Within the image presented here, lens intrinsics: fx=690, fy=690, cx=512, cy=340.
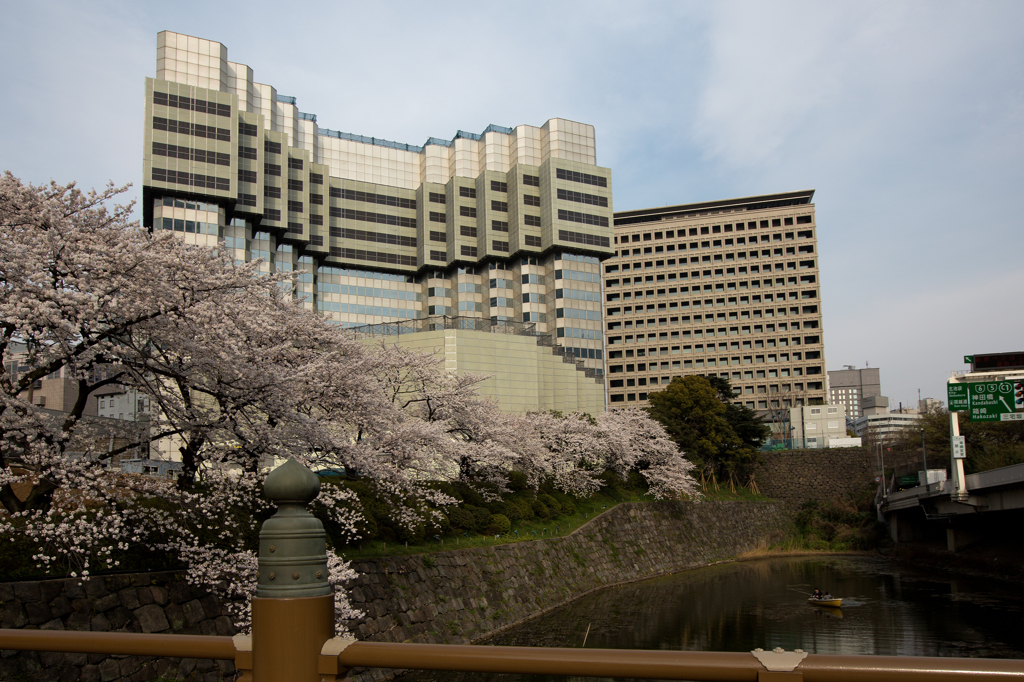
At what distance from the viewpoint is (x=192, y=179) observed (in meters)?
57.5

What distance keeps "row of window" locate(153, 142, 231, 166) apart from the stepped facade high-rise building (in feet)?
10.3

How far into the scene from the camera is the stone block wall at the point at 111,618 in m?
11.4

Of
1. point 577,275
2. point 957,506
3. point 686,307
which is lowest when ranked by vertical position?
point 957,506

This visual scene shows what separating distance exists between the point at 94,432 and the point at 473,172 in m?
66.7

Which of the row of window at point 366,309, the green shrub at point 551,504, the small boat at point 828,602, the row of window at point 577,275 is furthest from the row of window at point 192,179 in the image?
the small boat at point 828,602

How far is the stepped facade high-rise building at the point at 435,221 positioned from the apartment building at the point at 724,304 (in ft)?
109

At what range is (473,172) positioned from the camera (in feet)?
255

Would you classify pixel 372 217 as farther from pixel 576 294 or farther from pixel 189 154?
pixel 576 294

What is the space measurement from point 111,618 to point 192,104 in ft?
182

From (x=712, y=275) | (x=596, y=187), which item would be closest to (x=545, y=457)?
(x=596, y=187)

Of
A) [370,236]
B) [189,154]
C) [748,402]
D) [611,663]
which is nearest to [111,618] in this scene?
[611,663]

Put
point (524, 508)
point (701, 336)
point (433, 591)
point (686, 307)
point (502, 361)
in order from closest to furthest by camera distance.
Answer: point (433, 591) → point (524, 508) → point (502, 361) → point (701, 336) → point (686, 307)

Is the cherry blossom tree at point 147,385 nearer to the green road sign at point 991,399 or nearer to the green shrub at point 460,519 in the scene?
the green shrub at point 460,519

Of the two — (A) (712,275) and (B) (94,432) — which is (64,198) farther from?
(A) (712,275)
